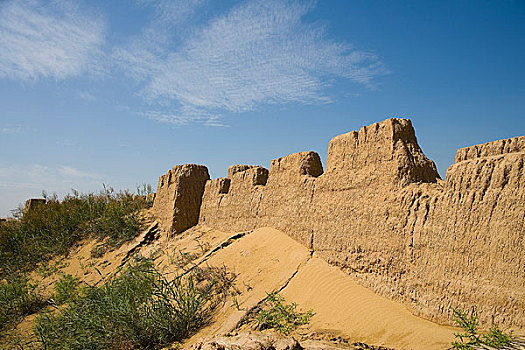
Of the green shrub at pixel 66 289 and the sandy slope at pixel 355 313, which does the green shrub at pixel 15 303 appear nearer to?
the green shrub at pixel 66 289

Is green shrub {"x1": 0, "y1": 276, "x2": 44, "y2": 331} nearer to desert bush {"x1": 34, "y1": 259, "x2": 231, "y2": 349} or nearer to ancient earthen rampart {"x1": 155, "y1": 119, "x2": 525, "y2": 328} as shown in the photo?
desert bush {"x1": 34, "y1": 259, "x2": 231, "y2": 349}

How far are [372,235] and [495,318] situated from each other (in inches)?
61.4

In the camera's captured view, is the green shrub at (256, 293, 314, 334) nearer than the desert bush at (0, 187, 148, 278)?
Yes

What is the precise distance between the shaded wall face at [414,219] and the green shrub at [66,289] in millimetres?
4882

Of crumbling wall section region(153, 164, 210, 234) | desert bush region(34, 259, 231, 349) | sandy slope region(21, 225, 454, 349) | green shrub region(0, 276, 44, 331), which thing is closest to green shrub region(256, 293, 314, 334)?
sandy slope region(21, 225, 454, 349)

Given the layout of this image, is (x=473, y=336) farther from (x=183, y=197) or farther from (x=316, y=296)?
(x=183, y=197)

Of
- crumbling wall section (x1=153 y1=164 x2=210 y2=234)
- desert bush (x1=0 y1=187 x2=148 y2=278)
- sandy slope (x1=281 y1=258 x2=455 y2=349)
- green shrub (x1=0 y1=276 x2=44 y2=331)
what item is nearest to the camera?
sandy slope (x1=281 y1=258 x2=455 y2=349)

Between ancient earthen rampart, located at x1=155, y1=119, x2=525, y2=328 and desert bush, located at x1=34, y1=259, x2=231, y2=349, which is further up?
ancient earthen rampart, located at x1=155, y1=119, x2=525, y2=328

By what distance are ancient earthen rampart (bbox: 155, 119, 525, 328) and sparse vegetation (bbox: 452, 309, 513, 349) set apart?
94 mm

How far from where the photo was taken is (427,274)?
3789 millimetres

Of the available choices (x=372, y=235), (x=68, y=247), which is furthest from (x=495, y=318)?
(x=68, y=247)

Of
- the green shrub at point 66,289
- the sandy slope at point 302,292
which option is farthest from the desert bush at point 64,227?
the sandy slope at point 302,292

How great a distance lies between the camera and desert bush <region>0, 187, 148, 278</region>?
10.8 metres

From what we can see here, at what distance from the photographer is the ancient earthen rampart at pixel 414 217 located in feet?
10.6
